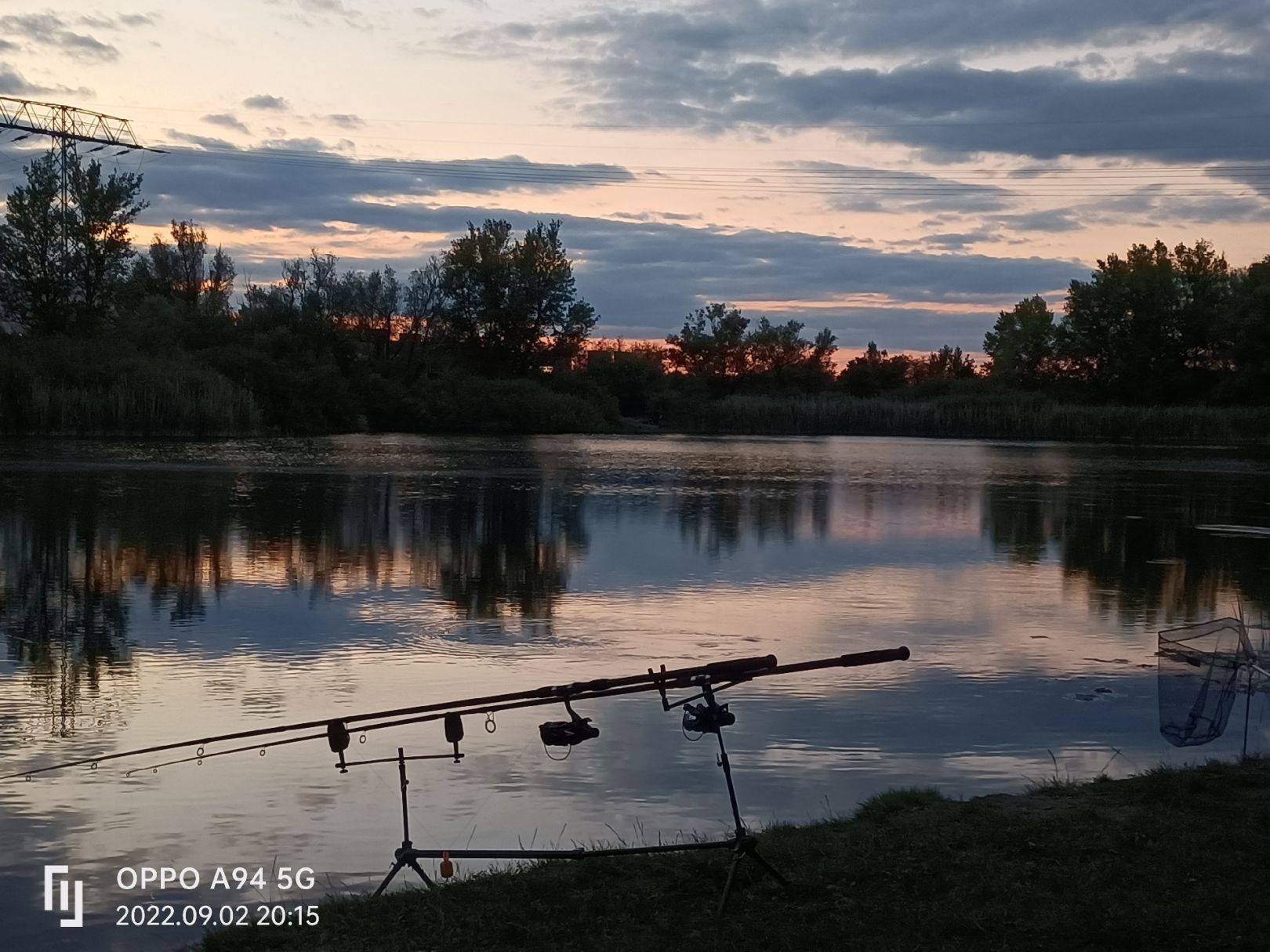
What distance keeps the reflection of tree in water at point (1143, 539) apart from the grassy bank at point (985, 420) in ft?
152

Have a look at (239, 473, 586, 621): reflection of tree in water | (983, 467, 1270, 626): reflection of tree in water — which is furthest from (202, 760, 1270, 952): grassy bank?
(983, 467, 1270, 626): reflection of tree in water

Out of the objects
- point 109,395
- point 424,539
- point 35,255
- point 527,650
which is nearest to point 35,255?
point 35,255

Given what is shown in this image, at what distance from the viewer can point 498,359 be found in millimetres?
114188

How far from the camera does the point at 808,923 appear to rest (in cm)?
596

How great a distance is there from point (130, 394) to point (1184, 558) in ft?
169

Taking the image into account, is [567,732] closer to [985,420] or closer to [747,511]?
[747,511]

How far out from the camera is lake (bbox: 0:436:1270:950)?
26.7 feet

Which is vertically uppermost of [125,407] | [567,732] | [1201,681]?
[125,407]

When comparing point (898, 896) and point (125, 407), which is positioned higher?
point (125, 407)

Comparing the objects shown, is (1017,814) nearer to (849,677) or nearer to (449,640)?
(849,677)

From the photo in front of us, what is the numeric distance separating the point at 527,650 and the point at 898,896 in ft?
24.8

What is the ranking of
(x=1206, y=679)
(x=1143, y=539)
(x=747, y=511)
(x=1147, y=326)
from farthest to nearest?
(x=1147, y=326)
(x=747, y=511)
(x=1143, y=539)
(x=1206, y=679)

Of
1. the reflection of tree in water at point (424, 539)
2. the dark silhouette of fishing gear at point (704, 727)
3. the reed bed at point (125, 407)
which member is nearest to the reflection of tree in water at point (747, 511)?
the reflection of tree in water at point (424, 539)

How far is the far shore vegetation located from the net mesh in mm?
58907
